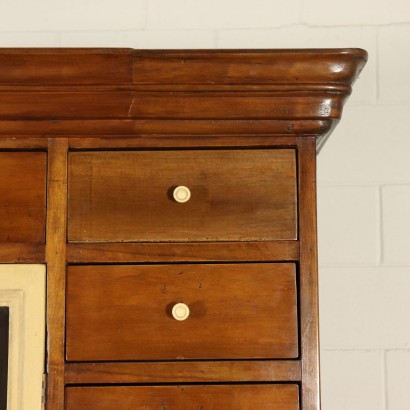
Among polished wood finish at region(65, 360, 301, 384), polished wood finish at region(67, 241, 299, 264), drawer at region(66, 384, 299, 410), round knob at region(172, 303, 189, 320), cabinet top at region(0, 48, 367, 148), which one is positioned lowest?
drawer at region(66, 384, 299, 410)

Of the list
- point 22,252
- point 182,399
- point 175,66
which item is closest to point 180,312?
point 182,399

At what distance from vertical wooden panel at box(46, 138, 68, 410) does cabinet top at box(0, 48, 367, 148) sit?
0.23ft

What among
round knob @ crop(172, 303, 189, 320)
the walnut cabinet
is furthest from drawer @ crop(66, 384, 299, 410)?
round knob @ crop(172, 303, 189, 320)

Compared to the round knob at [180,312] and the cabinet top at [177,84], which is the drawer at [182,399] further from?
the cabinet top at [177,84]

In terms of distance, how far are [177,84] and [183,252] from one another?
0.25m

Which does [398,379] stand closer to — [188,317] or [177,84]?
[188,317]

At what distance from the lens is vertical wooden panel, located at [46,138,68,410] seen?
1086 millimetres

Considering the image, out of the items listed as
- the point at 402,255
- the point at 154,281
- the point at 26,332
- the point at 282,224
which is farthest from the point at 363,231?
the point at 26,332

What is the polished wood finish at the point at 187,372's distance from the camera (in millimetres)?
1092

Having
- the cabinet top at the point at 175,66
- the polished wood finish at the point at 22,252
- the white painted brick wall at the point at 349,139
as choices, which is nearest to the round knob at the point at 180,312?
the polished wood finish at the point at 22,252

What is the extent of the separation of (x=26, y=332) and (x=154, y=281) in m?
0.20

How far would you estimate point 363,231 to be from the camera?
1604 millimetres

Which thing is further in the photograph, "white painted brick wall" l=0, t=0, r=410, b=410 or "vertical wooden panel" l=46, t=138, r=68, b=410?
"white painted brick wall" l=0, t=0, r=410, b=410

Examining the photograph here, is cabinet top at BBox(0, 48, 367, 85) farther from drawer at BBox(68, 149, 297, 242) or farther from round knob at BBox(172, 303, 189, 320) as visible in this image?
round knob at BBox(172, 303, 189, 320)
